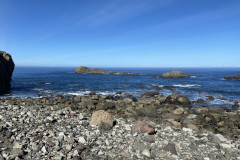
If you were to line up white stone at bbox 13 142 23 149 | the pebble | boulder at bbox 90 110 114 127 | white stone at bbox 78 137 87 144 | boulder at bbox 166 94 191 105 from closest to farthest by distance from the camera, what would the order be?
1. the pebble
2. white stone at bbox 13 142 23 149
3. white stone at bbox 78 137 87 144
4. boulder at bbox 90 110 114 127
5. boulder at bbox 166 94 191 105

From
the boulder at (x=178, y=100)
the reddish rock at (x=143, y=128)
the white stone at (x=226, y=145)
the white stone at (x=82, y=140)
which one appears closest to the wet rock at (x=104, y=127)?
the reddish rock at (x=143, y=128)

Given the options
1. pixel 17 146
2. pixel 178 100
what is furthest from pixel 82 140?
pixel 178 100

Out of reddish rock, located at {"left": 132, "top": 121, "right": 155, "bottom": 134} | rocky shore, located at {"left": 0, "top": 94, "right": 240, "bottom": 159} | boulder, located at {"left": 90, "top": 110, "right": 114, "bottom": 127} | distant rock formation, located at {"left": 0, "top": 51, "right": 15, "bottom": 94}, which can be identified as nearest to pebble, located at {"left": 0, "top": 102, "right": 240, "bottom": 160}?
rocky shore, located at {"left": 0, "top": 94, "right": 240, "bottom": 159}

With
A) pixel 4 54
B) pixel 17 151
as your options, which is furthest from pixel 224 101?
pixel 4 54

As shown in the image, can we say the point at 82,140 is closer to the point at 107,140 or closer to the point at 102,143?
the point at 102,143

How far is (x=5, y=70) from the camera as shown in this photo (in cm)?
3938

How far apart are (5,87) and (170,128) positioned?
4032 centimetres

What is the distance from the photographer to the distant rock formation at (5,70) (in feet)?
120

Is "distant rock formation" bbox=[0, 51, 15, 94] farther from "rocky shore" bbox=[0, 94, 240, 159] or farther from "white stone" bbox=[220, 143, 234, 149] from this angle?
"white stone" bbox=[220, 143, 234, 149]

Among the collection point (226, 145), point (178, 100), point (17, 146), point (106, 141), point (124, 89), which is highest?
point (17, 146)

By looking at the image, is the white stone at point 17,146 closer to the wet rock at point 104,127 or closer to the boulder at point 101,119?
the wet rock at point 104,127

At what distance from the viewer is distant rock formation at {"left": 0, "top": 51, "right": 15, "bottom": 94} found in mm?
36625

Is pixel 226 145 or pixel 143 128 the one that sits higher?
pixel 143 128

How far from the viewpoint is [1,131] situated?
10.1 metres
